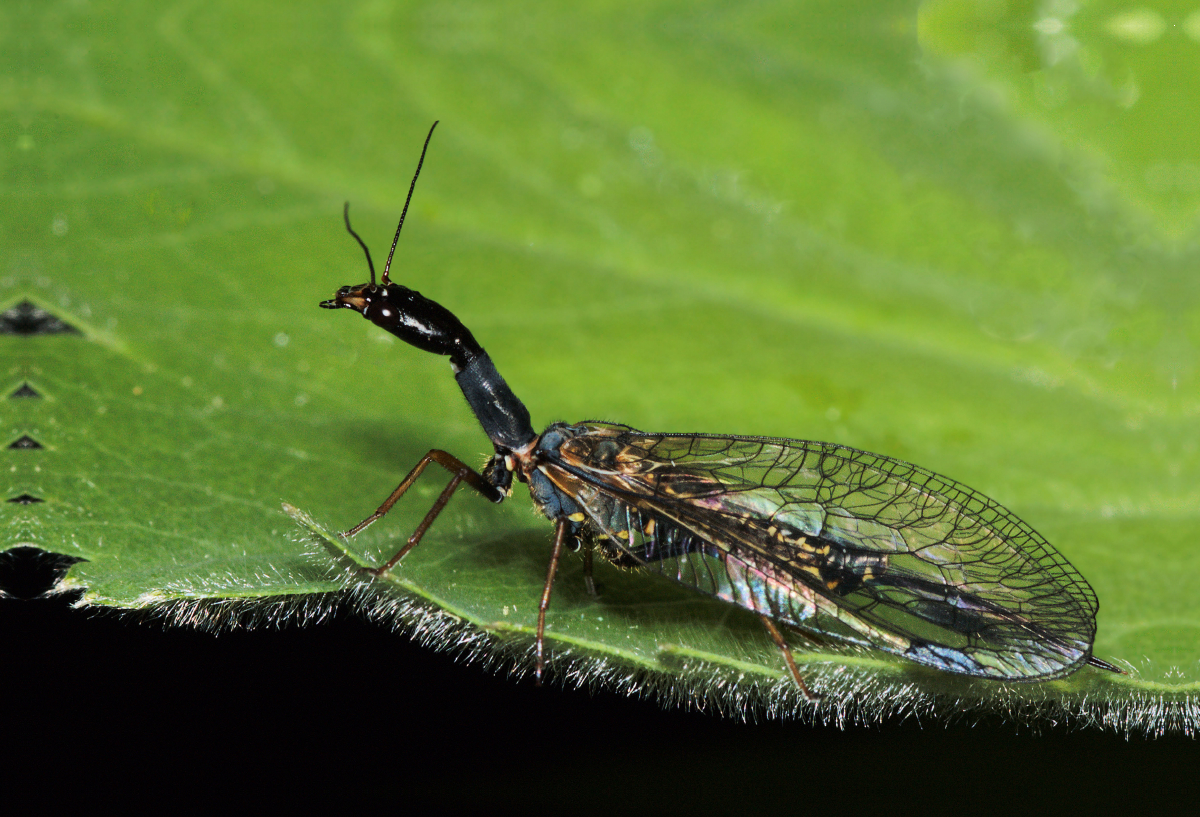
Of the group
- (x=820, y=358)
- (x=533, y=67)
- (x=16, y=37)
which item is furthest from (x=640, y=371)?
(x=16, y=37)

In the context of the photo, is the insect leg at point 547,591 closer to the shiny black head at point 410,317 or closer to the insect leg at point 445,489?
the insect leg at point 445,489

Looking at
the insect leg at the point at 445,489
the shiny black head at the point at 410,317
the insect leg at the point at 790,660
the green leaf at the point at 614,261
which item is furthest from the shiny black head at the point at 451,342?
the insect leg at the point at 790,660

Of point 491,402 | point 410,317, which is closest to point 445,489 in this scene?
point 491,402

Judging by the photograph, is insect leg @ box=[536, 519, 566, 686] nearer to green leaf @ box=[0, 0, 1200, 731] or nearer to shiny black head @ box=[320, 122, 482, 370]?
green leaf @ box=[0, 0, 1200, 731]

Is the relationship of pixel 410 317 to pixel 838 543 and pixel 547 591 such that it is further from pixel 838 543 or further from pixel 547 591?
pixel 838 543

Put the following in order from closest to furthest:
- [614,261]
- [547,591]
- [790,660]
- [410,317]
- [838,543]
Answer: [790,660] < [547,591] < [838,543] < [410,317] < [614,261]
